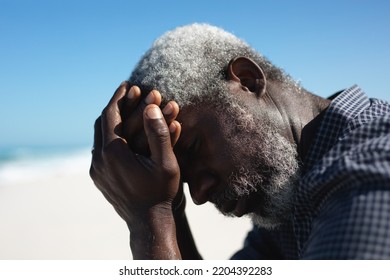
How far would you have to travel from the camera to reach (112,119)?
2281mm

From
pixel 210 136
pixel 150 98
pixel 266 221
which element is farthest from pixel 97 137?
pixel 266 221

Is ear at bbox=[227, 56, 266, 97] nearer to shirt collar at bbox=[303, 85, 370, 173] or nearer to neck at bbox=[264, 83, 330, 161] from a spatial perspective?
neck at bbox=[264, 83, 330, 161]

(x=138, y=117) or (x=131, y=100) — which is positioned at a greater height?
(x=131, y=100)

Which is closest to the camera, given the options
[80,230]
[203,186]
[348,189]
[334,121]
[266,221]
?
[348,189]

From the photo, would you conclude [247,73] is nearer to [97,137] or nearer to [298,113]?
[298,113]

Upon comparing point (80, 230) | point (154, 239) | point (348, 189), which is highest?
point (80, 230)

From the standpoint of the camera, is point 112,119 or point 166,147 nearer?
point 166,147

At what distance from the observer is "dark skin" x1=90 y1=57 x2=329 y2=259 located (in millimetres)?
2133

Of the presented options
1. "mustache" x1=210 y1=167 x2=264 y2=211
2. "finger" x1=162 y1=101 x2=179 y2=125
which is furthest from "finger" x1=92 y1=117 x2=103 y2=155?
"mustache" x1=210 y1=167 x2=264 y2=211

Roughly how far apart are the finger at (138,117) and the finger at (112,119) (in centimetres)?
5

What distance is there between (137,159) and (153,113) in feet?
0.81

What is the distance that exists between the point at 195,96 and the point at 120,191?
62 centimetres
